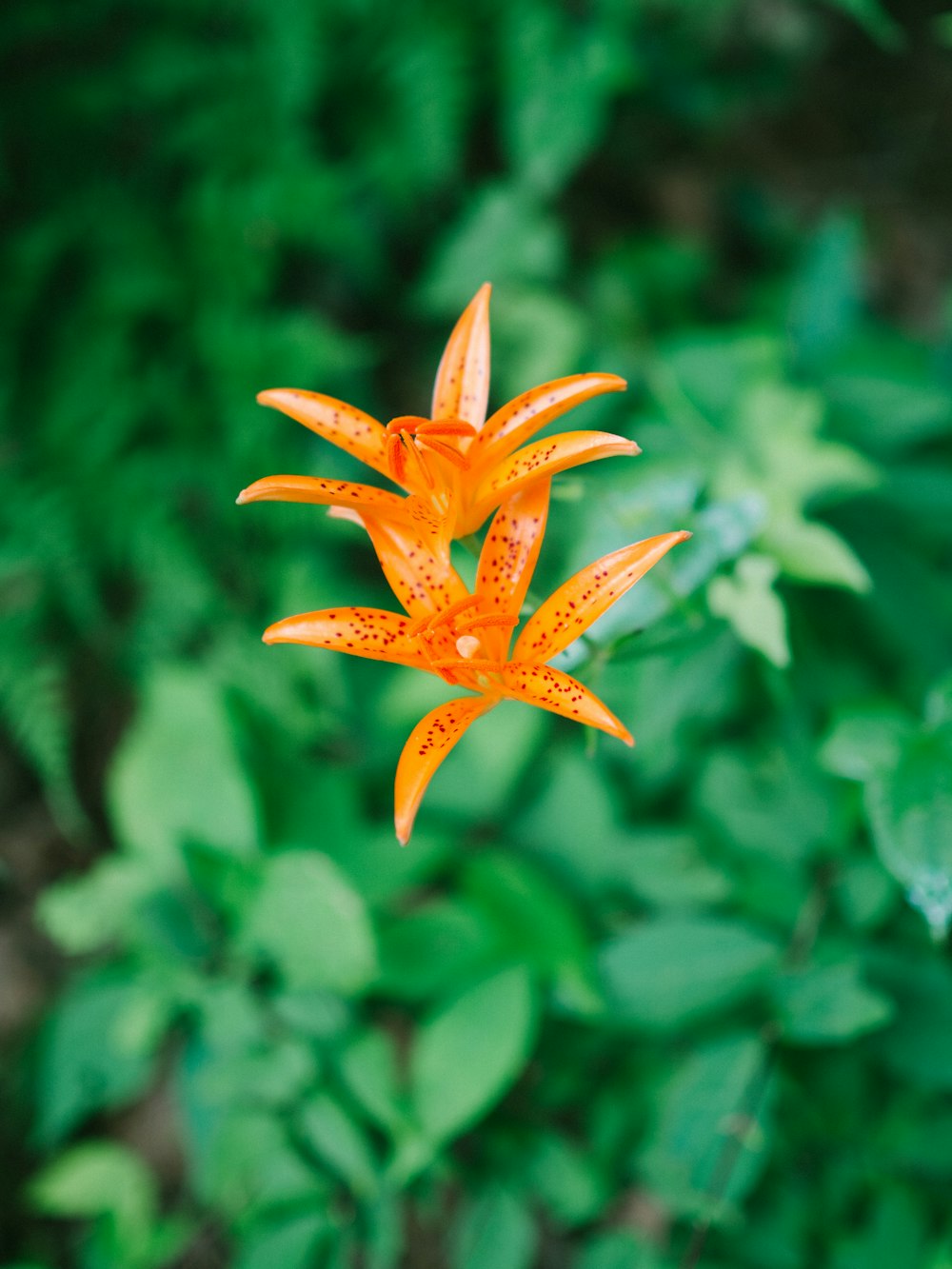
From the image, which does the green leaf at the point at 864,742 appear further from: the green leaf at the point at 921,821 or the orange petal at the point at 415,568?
the orange petal at the point at 415,568

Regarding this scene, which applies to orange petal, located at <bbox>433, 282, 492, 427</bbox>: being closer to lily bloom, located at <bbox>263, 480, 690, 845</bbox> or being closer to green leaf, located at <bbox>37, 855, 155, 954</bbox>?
lily bloom, located at <bbox>263, 480, 690, 845</bbox>

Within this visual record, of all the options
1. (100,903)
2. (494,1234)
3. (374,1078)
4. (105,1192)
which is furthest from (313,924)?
(105,1192)

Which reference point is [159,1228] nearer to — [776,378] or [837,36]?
[776,378]

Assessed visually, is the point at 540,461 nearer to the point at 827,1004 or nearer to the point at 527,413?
the point at 527,413

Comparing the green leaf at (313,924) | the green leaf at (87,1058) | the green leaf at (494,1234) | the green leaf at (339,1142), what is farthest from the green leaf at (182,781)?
the green leaf at (494,1234)

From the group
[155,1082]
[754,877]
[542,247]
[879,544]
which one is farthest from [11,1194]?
[542,247]

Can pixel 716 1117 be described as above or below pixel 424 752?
below

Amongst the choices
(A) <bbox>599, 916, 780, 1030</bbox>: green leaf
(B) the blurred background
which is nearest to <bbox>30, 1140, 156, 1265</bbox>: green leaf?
(B) the blurred background
